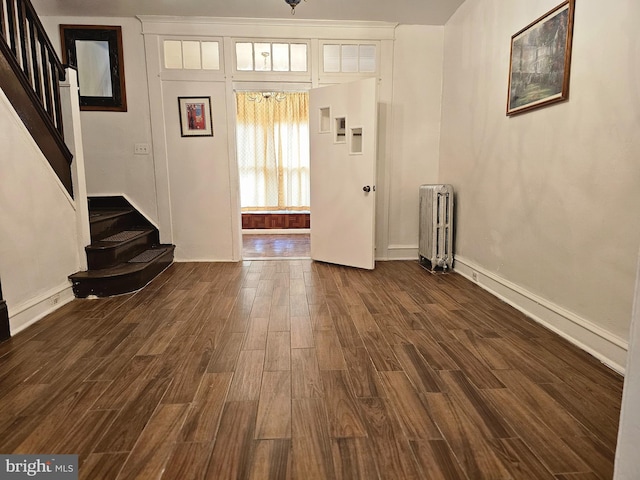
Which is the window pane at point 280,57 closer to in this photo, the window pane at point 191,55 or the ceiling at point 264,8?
the ceiling at point 264,8

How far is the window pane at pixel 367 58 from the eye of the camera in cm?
438

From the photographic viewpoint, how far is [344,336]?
238cm

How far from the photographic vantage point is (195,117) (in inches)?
170

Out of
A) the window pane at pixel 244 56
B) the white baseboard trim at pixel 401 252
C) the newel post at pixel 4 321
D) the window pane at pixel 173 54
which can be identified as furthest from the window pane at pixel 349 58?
the newel post at pixel 4 321

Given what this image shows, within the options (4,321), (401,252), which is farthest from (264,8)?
(4,321)

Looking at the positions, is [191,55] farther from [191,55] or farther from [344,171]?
[344,171]

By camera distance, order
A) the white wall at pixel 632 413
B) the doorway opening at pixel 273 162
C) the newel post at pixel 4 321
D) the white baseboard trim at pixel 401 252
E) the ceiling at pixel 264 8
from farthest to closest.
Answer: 1. the doorway opening at pixel 273 162
2. the white baseboard trim at pixel 401 252
3. the ceiling at pixel 264 8
4. the newel post at pixel 4 321
5. the white wall at pixel 632 413

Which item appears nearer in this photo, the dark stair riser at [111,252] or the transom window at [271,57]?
the dark stair riser at [111,252]

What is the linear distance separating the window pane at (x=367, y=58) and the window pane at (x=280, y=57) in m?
0.86

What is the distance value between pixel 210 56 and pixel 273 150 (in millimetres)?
2983

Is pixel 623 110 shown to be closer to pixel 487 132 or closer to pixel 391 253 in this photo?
pixel 487 132

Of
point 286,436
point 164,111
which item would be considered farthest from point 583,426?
point 164,111

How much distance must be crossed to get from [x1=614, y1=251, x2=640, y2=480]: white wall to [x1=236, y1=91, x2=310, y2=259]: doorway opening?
6.13 m

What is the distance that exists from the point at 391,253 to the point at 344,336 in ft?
7.97
